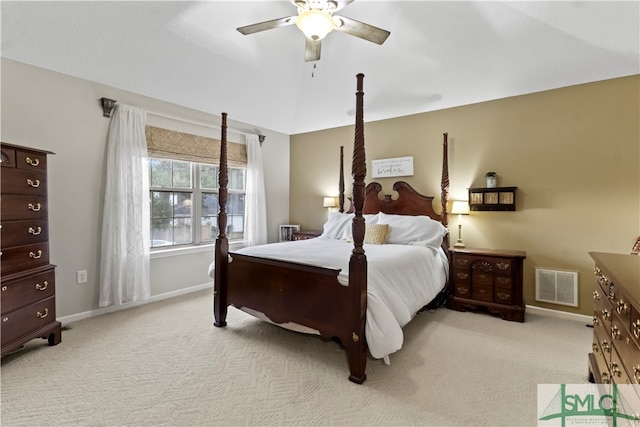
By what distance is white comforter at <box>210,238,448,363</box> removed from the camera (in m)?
2.06

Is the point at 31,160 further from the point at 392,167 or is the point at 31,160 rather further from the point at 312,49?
the point at 392,167

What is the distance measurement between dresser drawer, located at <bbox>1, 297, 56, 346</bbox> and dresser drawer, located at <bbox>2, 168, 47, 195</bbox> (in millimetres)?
875

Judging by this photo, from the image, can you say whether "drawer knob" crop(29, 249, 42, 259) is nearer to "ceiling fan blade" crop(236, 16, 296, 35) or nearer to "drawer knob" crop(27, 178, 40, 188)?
"drawer knob" crop(27, 178, 40, 188)

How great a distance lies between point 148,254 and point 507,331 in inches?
152

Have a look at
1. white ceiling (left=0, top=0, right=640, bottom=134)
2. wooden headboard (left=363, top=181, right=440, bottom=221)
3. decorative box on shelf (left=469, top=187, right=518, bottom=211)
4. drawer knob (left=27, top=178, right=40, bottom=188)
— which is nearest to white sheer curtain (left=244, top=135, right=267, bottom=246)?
white ceiling (left=0, top=0, right=640, bottom=134)

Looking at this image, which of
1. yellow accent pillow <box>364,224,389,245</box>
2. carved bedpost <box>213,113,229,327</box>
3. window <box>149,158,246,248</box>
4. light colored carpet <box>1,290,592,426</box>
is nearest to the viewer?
light colored carpet <box>1,290,592,426</box>

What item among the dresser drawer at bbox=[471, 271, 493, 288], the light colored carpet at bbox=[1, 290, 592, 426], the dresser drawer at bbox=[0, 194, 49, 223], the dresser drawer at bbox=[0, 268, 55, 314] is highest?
the dresser drawer at bbox=[0, 194, 49, 223]

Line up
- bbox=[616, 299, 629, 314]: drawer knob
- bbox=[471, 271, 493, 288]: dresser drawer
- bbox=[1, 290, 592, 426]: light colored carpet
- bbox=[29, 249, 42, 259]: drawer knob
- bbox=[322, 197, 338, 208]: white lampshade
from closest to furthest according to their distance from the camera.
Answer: bbox=[616, 299, 629, 314]: drawer knob, bbox=[1, 290, 592, 426]: light colored carpet, bbox=[29, 249, 42, 259]: drawer knob, bbox=[471, 271, 493, 288]: dresser drawer, bbox=[322, 197, 338, 208]: white lampshade

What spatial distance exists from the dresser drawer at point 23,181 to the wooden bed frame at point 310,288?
1.37 m

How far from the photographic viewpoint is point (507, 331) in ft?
9.64

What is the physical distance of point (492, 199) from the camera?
3617 mm

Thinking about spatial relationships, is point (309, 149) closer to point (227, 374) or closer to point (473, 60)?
point (473, 60)

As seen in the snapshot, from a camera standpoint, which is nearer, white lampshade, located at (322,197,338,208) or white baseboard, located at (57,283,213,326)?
white baseboard, located at (57,283,213,326)

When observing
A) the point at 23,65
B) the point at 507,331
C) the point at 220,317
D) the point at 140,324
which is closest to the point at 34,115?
the point at 23,65
